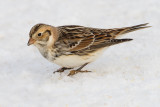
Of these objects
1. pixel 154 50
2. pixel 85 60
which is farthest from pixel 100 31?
pixel 154 50

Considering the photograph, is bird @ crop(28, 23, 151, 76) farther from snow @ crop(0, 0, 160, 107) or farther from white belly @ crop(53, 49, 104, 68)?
snow @ crop(0, 0, 160, 107)

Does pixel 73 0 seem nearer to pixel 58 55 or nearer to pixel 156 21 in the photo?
pixel 156 21

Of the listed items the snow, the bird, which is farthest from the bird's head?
the snow

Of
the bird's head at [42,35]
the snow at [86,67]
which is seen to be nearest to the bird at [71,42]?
the bird's head at [42,35]

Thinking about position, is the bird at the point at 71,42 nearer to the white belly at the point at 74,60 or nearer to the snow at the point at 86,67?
the white belly at the point at 74,60

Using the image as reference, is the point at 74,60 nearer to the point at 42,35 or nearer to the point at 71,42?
the point at 71,42

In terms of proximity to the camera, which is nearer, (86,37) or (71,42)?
(71,42)

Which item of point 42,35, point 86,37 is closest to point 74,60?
point 86,37

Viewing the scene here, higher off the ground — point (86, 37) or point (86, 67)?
point (86, 37)
